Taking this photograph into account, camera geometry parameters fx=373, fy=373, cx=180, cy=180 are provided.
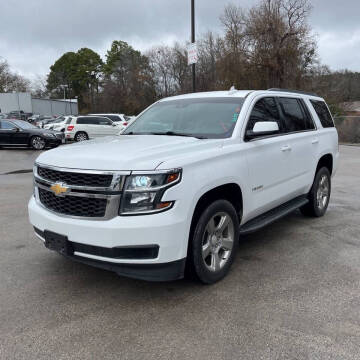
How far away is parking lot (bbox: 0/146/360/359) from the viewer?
2.65 meters

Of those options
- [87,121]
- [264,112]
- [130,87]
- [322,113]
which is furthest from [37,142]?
[130,87]

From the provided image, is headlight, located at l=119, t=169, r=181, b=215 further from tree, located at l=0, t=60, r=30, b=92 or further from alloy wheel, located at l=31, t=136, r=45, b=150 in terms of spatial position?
tree, located at l=0, t=60, r=30, b=92

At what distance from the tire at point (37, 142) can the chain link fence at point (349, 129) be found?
50.1 feet

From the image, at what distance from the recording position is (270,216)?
434 centimetres

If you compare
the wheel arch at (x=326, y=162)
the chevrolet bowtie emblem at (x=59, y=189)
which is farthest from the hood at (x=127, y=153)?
the wheel arch at (x=326, y=162)

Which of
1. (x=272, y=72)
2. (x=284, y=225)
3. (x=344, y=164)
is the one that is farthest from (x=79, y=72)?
(x=284, y=225)

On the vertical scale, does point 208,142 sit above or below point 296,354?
above

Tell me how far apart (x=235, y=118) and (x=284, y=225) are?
221 centimetres

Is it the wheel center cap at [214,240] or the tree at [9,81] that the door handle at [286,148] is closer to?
the wheel center cap at [214,240]

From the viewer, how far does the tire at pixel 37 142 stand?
1748 centimetres

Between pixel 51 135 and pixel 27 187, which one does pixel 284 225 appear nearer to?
pixel 27 187

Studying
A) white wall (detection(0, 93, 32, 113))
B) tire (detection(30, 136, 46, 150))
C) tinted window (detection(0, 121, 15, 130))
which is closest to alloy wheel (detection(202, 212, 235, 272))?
tire (detection(30, 136, 46, 150))

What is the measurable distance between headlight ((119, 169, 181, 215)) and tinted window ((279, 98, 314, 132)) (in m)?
2.46

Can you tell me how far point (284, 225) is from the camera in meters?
5.50
